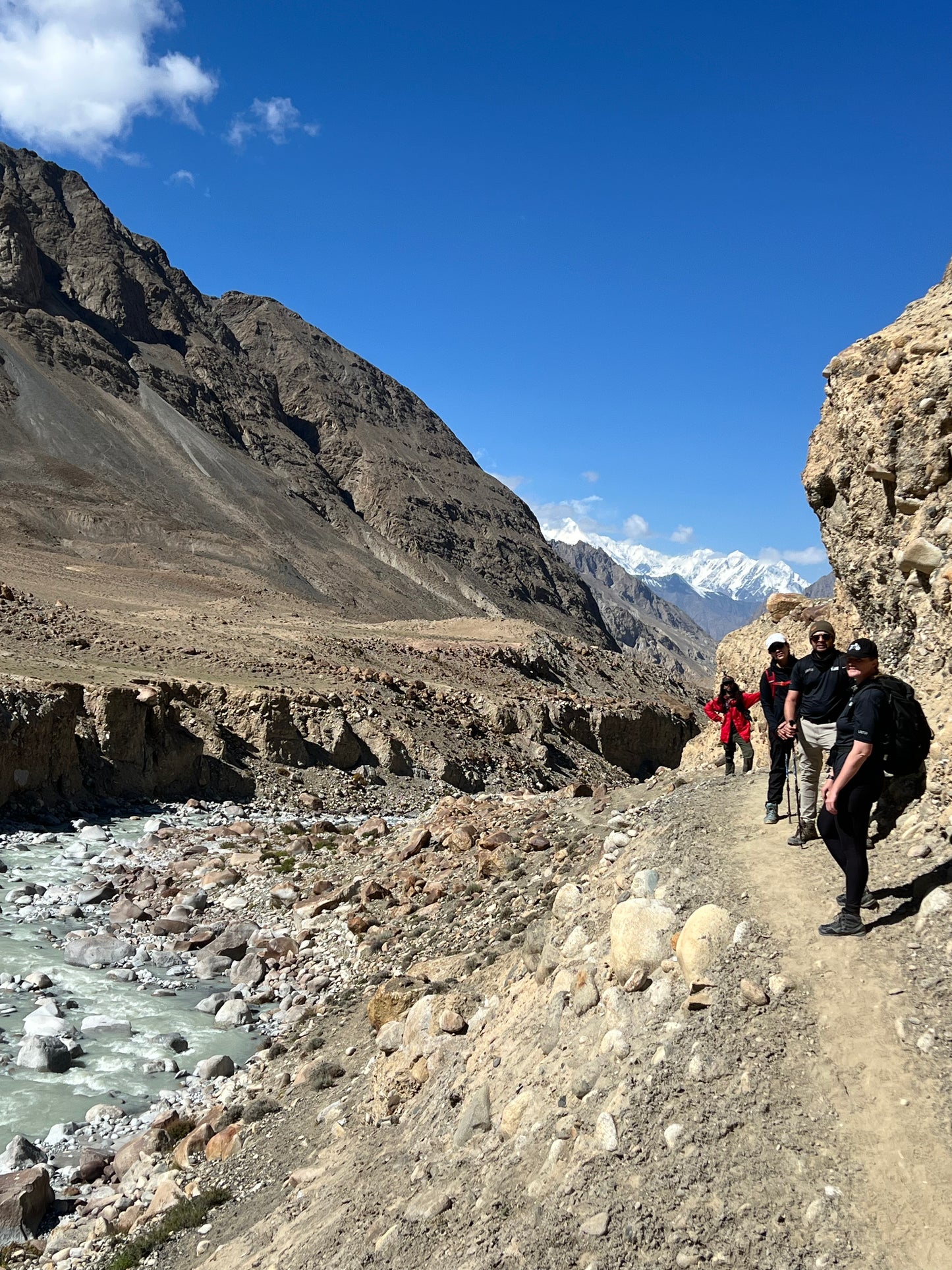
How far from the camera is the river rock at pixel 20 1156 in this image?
7562 millimetres

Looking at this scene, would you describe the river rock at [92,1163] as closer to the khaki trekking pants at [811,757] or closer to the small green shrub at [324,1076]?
the small green shrub at [324,1076]

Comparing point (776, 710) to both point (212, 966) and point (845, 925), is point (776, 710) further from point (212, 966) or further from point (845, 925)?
point (212, 966)

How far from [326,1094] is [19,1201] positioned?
2.54 metres

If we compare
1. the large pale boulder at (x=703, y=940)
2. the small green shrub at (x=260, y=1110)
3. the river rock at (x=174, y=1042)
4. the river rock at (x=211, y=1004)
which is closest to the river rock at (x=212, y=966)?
the river rock at (x=211, y=1004)

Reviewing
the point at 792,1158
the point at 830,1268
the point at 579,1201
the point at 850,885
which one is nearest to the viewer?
the point at 830,1268

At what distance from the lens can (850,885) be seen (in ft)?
18.3

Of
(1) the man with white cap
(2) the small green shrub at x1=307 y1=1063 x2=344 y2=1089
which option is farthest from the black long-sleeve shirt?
(2) the small green shrub at x1=307 y1=1063 x2=344 y2=1089

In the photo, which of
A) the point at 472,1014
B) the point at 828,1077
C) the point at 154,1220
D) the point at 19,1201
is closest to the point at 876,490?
the point at 828,1077

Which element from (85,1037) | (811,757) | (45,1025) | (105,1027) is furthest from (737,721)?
(45,1025)

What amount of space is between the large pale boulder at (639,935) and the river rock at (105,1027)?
6.77 m

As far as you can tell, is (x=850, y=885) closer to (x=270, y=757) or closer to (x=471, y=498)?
(x=270, y=757)

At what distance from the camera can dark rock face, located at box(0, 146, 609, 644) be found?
78.6m

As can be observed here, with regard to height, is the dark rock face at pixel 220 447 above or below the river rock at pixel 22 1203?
above

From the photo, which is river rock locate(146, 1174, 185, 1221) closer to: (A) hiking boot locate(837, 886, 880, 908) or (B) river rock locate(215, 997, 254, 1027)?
(B) river rock locate(215, 997, 254, 1027)
